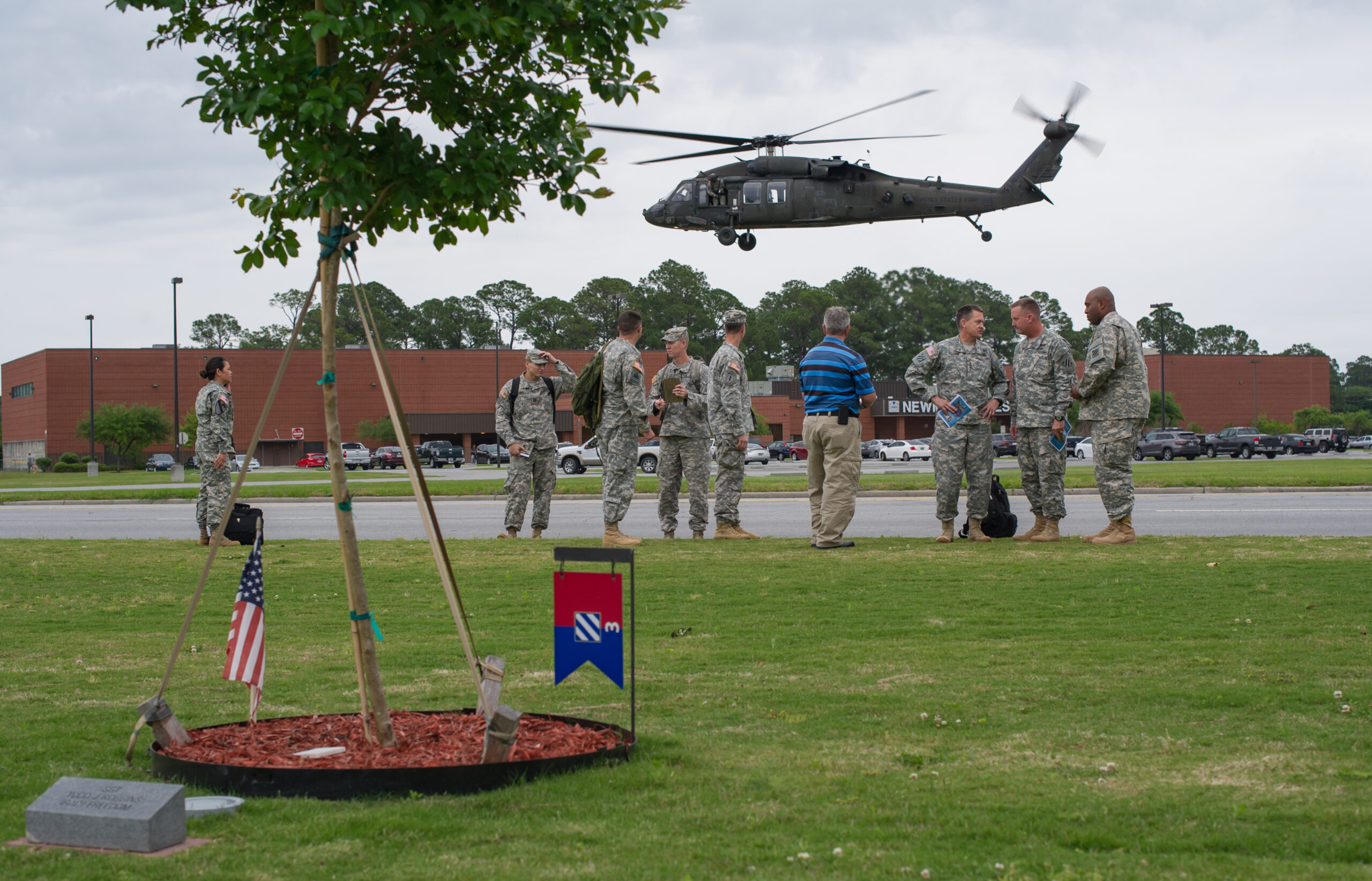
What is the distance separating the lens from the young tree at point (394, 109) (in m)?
3.98

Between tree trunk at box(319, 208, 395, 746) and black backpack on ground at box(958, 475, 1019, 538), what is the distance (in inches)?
326

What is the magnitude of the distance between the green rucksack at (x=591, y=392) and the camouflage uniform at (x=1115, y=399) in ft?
15.3

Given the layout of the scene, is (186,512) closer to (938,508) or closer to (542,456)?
(542,456)

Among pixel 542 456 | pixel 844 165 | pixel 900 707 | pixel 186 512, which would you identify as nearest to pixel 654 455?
pixel 844 165

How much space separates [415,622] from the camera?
7.42m

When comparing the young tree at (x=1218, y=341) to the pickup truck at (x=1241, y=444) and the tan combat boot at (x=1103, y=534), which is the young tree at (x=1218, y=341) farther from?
the tan combat boot at (x=1103, y=534)

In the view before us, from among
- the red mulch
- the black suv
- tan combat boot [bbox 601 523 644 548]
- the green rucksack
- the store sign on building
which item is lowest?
the red mulch

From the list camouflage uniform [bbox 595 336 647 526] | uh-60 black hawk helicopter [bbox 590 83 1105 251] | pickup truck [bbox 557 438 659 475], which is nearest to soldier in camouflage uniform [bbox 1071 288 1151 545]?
camouflage uniform [bbox 595 336 647 526]

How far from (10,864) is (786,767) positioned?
2.39 m

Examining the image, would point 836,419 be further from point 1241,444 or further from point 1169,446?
point 1241,444

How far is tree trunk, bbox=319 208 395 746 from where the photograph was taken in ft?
14.3

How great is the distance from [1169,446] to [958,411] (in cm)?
5440

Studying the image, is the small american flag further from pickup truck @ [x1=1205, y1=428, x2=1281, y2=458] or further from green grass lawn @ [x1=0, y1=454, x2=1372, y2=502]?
pickup truck @ [x1=1205, y1=428, x2=1281, y2=458]

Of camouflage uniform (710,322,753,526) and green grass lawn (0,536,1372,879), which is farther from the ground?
camouflage uniform (710,322,753,526)
